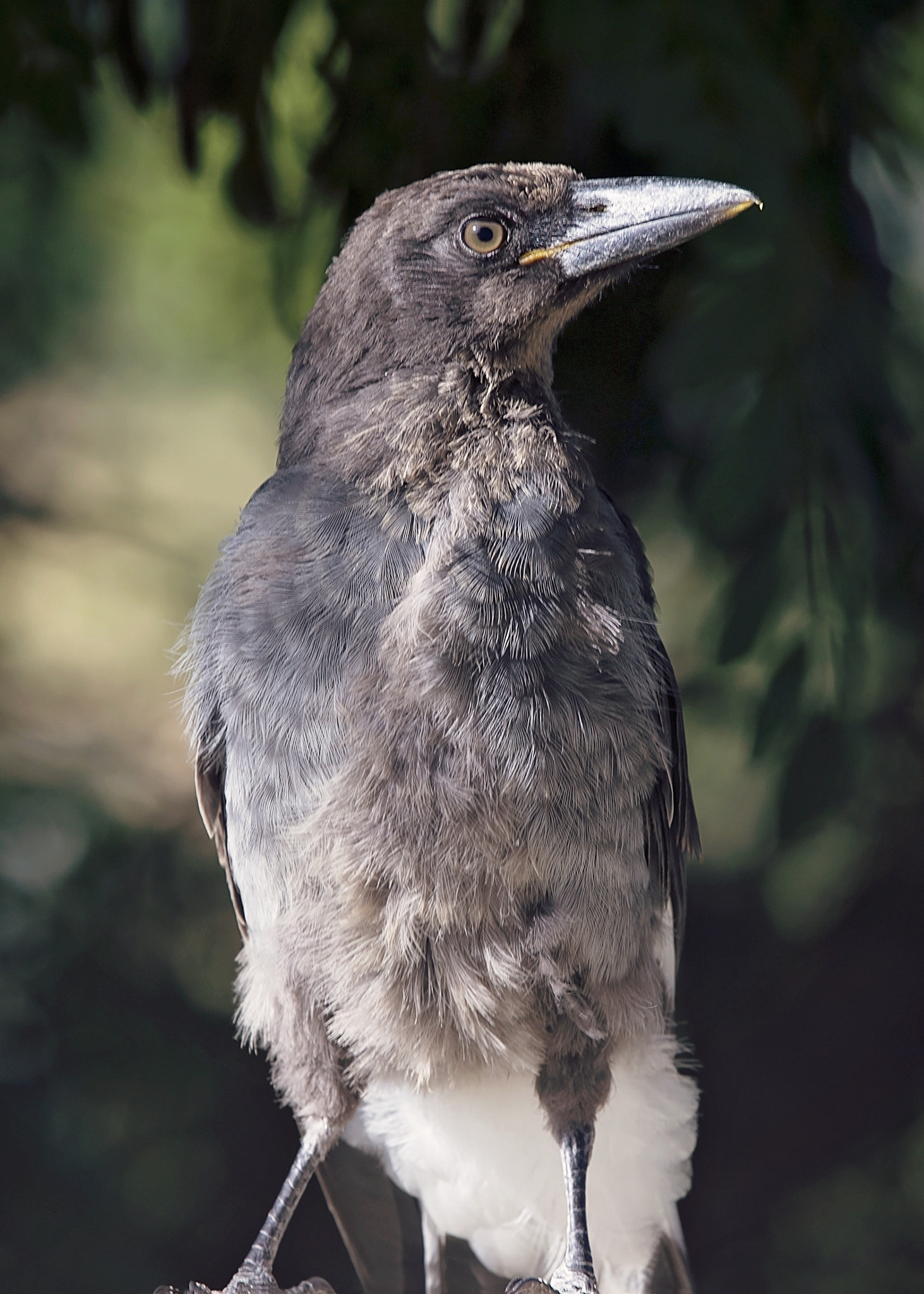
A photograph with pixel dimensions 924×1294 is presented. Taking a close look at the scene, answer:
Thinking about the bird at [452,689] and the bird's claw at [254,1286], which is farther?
the bird's claw at [254,1286]

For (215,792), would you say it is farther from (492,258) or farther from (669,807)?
(492,258)

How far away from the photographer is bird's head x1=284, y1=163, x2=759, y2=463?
136 cm

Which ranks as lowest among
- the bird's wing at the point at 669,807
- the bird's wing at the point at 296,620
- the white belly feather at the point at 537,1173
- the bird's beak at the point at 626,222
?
the white belly feather at the point at 537,1173

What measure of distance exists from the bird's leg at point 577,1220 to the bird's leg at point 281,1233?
13.0 inches

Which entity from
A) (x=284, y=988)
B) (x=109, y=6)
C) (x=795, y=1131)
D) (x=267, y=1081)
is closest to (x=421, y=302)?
(x=284, y=988)

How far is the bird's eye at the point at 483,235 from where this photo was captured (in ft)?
4.51

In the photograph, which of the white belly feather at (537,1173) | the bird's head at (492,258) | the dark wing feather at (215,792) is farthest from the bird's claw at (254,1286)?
the bird's head at (492,258)

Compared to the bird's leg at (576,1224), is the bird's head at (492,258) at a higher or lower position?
higher

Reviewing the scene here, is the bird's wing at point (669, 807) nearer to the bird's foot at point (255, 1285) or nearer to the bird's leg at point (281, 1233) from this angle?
the bird's leg at point (281, 1233)

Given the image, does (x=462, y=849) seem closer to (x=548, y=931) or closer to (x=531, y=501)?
(x=548, y=931)

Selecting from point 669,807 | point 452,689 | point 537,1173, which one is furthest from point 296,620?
point 537,1173

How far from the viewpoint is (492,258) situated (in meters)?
1.38

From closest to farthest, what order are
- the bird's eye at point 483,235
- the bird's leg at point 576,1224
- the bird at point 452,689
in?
the bird at point 452,689 < the bird's eye at point 483,235 < the bird's leg at point 576,1224

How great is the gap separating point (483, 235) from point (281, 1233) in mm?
1357
